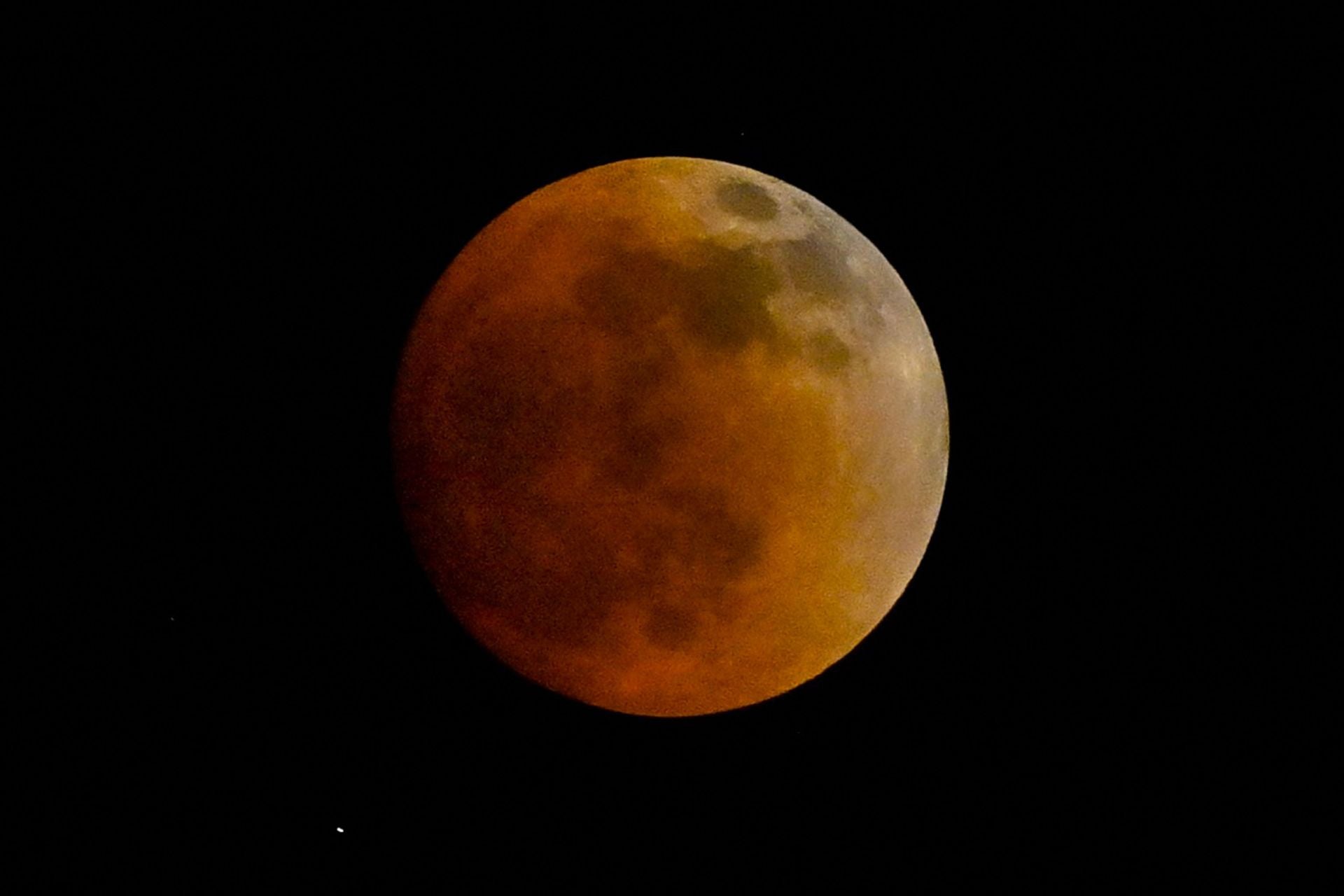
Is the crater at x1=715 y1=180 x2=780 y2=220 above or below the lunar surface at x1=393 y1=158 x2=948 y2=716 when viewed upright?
above

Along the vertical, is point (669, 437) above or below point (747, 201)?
below

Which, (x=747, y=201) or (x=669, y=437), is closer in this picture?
(x=669, y=437)

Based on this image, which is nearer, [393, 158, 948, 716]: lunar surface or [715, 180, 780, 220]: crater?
[393, 158, 948, 716]: lunar surface

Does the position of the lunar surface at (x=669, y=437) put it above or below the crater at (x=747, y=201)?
below

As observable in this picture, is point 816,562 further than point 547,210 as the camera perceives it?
No

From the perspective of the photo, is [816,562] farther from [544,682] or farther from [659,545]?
[544,682]

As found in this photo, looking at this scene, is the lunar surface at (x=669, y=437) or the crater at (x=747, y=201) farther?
the crater at (x=747, y=201)

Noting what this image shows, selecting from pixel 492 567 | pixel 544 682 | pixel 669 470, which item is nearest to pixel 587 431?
pixel 669 470

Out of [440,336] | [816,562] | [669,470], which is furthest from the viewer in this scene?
[440,336]
